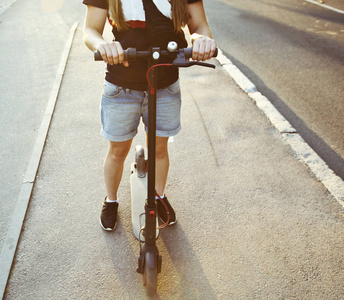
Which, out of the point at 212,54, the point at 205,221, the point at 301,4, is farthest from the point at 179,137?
the point at 301,4

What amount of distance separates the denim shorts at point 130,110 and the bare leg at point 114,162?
136 millimetres

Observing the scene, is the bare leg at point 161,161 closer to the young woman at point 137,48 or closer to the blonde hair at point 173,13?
the young woman at point 137,48

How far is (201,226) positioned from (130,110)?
52.4 inches

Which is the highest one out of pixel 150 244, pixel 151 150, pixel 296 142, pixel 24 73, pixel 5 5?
pixel 151 150

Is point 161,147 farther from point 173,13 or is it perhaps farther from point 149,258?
point 173,13

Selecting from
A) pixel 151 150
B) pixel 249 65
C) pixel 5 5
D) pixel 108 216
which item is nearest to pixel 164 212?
pixel 108 216

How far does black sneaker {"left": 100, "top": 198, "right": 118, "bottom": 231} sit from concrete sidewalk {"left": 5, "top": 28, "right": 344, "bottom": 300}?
2.6 inches

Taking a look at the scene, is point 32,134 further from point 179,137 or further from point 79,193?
point 179,137

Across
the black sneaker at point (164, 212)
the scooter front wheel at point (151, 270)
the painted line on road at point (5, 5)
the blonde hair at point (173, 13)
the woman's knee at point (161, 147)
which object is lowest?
the black sneaker at point (164, 212)

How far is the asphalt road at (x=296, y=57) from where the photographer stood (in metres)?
4.32

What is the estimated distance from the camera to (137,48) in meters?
1.86

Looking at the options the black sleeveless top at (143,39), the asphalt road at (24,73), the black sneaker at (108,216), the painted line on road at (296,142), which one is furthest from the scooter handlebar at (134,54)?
the painted line on road at (296,142)

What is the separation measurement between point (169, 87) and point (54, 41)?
18.7 feet

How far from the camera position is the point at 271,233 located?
2.76 meters
